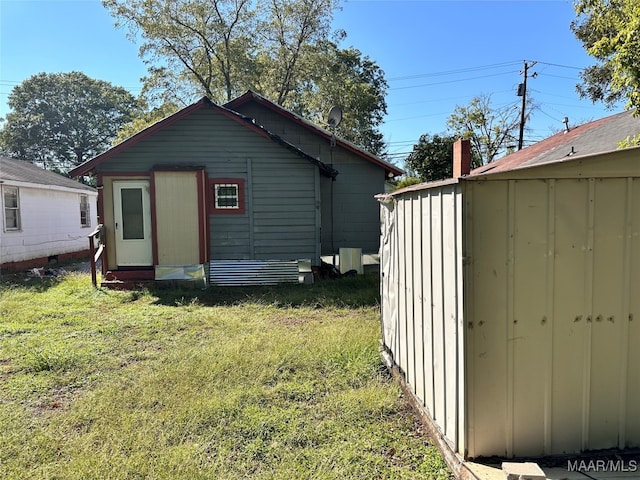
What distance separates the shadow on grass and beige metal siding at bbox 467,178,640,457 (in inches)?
178

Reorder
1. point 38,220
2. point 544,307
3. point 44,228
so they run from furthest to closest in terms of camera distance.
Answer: point 44,228 < point 38,220 < point 544,307

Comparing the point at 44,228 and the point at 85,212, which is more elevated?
the point at 85,212

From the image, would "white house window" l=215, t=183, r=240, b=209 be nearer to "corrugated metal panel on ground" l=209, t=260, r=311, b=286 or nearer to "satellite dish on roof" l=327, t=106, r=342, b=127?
"corrugated metal panel on ground" l=209, t=260, r=311, b=286

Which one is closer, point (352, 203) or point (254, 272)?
point (254, 272)

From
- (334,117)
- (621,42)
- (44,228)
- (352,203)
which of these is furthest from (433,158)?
(44,228)

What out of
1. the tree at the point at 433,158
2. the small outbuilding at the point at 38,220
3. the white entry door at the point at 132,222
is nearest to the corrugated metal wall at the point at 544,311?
the white entry door at the point at 132,222

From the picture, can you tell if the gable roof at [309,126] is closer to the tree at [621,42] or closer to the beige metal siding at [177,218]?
the beige metal siding at [177,218]

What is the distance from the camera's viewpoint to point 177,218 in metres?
8.45

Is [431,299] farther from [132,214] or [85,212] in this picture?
[85,212]

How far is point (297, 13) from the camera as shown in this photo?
21656mm

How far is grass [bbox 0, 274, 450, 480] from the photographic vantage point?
8.11ft

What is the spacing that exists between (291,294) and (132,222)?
3808mm

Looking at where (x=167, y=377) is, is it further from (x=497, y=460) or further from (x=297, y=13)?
(x=297, y=13)

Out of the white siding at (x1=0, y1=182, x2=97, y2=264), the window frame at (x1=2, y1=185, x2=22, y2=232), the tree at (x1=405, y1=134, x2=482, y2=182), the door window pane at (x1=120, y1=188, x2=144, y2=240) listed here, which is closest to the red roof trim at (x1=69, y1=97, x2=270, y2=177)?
the door window pane at (x1=120, y1=188, x2=144, y2=240)
